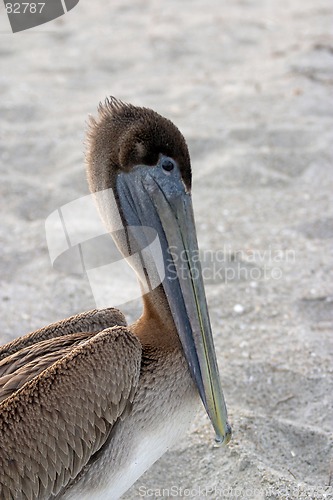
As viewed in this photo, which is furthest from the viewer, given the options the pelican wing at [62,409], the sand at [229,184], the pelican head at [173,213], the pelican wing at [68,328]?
the sand at [229,184]

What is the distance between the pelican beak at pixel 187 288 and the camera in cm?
224

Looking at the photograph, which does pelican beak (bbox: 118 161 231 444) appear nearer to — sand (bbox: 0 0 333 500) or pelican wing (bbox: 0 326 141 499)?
pelican wing (bbox: 0 326 141 499)

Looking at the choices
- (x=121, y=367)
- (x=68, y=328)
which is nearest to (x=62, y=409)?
(x=121, y=367)

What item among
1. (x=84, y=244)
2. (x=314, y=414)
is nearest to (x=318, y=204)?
(x=84, y=244)

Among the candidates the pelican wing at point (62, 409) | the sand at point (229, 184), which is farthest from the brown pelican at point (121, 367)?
the sand at point (229, 184)

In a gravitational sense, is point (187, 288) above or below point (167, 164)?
below

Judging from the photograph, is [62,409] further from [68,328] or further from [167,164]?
[167,164]

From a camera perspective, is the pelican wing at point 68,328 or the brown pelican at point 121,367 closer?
the brown pelican at point 121,367

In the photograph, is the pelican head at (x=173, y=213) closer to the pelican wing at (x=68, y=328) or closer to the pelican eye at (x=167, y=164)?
the pelican eye at (x=167, y=164)

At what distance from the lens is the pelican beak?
7.35ft

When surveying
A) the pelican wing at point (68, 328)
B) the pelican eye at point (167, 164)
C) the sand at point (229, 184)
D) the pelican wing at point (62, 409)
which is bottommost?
the sand at point (229, 184)

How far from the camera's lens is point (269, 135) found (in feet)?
15.9

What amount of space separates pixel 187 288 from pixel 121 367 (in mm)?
323

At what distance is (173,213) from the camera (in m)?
2.26
